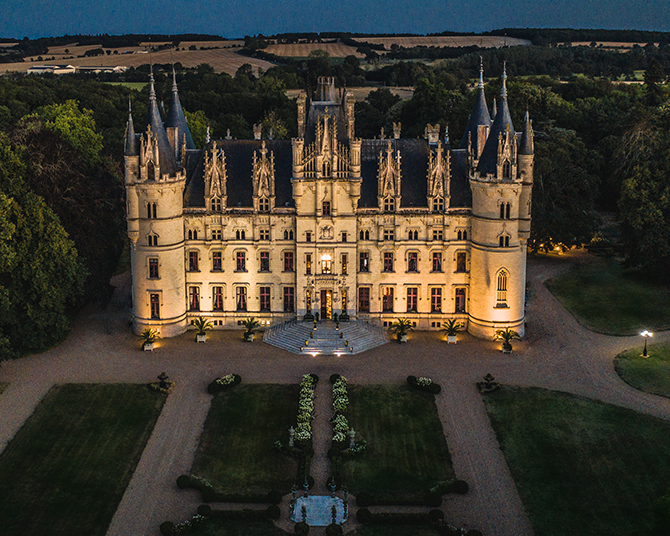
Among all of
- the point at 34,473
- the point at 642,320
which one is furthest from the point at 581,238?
the point at 34,473

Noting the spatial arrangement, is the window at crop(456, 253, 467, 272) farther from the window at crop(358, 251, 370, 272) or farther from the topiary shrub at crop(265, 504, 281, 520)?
the topiary shrub at crop(265, 504, 281, 520)

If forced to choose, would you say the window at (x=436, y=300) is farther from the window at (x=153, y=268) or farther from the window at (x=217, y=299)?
the window at (x=153, y=268)

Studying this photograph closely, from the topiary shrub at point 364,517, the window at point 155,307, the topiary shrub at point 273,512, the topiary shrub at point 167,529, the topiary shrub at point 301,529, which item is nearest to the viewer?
the topiary shrub at point 167,529

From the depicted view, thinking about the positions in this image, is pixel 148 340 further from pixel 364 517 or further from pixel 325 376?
pixel 364 517

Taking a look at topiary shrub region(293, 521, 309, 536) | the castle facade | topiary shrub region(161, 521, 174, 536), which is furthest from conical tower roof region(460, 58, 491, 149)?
topiary shrub region(161, 521, 174, 536)

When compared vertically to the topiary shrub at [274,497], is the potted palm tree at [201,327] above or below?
above

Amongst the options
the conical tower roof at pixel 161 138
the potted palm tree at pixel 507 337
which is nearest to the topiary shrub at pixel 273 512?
the potted palm tree at pixel 507 337
